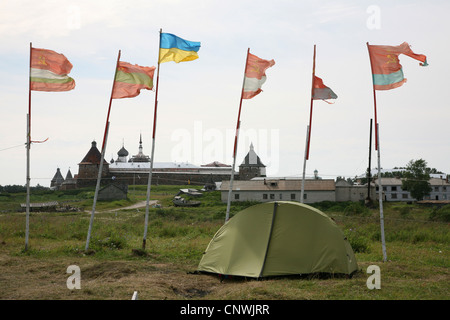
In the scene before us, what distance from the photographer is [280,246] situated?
32.1 feet

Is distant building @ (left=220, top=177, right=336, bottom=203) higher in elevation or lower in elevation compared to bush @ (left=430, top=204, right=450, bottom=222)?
higher

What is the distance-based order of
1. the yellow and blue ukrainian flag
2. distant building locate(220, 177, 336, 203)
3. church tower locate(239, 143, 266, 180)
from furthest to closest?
church tower locate(239, 143, 266, 180) < distant building locate(220, 177, 336, 203) < the yellow and blue ukrainian flag

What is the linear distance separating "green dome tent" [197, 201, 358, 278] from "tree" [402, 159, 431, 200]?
150ft

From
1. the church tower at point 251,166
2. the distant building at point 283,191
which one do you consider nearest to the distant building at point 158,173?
the church tower at point 251,166

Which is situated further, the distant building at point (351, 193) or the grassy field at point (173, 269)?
the distant building at point (351, 193)

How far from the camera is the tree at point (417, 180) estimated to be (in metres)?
53.5

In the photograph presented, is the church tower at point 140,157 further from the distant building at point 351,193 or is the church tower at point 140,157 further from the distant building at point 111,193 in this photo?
the distant building at point 351,193

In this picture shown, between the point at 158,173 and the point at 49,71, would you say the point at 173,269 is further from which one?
the point at 158,173

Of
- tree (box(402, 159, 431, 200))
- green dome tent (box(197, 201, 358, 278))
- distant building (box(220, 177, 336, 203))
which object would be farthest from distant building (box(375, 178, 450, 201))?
green dome tent (box(197, 201, 358, 278))

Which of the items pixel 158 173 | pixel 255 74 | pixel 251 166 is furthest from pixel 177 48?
pixel 158 173

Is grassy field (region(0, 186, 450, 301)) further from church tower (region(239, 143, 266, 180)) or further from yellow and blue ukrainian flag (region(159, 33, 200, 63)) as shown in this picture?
church tower (region(239, 143, 266, 180))

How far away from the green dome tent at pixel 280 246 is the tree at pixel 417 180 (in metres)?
45.8

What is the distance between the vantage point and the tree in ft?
175

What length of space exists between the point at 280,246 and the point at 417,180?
47499 millimetres
